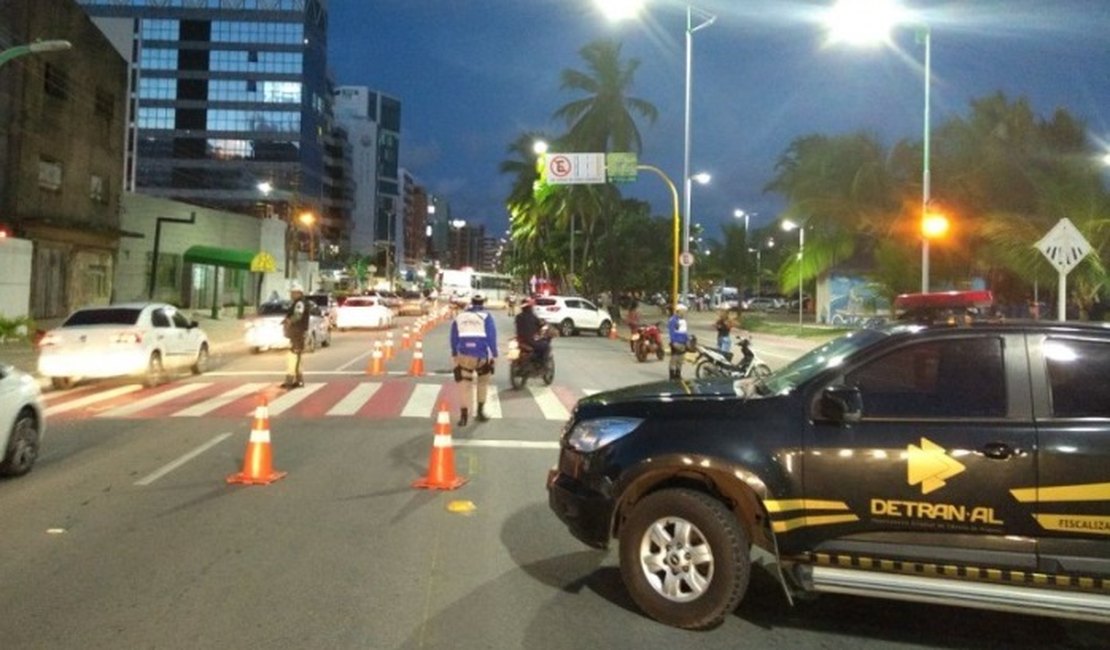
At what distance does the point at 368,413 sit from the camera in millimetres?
14242

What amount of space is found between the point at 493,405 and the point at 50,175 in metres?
26.6

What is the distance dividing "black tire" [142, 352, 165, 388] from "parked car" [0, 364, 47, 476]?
8242 mm

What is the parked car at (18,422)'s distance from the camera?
29.7 feet

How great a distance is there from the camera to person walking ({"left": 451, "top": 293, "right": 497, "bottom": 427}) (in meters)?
12.7

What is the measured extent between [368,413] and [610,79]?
122 feet

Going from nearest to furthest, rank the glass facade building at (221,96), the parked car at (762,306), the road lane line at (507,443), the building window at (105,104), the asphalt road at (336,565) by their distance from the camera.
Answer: the asphalt road at (336,565), the road lane line at (507,443), the building window at (105,104), the parked car at (762,306), the glass facade building at (221,96)

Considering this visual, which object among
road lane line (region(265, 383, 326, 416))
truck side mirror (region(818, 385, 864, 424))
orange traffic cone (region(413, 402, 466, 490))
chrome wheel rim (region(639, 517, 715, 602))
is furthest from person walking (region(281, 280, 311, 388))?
truck side mirror (region(818, 385, 864, 424))

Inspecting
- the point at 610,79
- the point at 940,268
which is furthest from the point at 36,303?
the point at 940,268

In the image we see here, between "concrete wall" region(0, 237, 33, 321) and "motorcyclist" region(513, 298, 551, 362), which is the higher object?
"concrete wall" region(0, 237, 33, 321)

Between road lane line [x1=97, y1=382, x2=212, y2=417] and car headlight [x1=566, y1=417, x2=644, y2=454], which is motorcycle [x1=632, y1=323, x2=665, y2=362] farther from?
car headlight [x1=566, y1=417, x2=644, y2=454]

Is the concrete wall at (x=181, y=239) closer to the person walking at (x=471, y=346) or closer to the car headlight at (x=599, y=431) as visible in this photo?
the person walking at (x=471, y=346)

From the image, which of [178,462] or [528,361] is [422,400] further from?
[178,462]

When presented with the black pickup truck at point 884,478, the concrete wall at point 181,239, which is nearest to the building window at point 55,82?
the concrete wall at point 181,239

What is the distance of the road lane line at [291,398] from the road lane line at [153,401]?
1.79m
